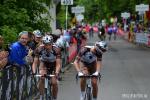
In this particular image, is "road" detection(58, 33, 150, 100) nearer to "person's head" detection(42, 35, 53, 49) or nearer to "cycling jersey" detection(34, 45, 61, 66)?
"cycling jersey" detection(34, 45, 61, 66)

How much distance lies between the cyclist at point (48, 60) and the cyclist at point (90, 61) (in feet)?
1.54

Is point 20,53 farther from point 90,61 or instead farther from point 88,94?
point 88,94

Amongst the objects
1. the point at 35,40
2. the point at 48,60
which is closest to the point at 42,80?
the point at 48,60

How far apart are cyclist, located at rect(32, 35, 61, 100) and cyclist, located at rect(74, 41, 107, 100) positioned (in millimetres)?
469

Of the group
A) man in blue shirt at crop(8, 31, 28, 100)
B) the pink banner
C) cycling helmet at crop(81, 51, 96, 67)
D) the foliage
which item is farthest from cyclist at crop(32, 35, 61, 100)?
the pink banner

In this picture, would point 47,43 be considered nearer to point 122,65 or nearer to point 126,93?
point 126,93

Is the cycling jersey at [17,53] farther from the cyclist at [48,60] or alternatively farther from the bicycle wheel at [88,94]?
the bicycle wheel at [88,94]

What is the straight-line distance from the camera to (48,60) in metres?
13.4

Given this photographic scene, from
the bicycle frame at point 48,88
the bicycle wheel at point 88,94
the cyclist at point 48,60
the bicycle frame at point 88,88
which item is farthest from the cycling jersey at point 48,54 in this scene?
the bicycle wheel at point 88,94

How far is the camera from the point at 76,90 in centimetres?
1839

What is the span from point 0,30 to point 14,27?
139 centimetres

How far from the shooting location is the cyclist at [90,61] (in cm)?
1295

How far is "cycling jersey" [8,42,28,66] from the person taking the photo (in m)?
13.4

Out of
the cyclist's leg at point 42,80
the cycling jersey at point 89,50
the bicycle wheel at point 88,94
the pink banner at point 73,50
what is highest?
the cycling jersey at point 89,50
